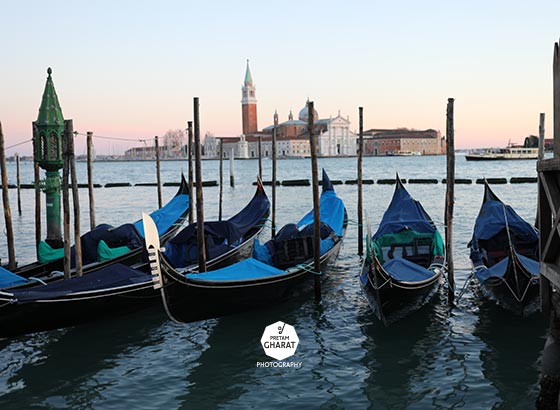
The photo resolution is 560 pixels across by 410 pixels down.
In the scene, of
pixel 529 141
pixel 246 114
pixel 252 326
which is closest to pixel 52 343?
pixel 252 326

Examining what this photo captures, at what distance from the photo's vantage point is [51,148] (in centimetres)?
1015

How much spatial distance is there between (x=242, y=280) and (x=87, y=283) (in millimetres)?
1655

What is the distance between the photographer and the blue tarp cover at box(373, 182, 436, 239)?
8.46 m

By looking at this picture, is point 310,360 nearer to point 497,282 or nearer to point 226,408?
point 226,408

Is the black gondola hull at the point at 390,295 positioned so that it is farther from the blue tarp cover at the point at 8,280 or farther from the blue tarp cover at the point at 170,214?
the blue tarp cover at the point at 170,214

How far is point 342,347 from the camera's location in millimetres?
6125

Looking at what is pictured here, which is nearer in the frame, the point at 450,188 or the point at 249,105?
the point at 450,188

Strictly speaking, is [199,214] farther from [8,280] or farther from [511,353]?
[511,353]

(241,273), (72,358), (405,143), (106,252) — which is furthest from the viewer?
(405,143)

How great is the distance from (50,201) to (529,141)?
81.5 m

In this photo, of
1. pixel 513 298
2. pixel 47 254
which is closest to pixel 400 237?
pixel 513 298

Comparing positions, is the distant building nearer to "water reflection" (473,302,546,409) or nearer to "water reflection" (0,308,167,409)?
"water reflection" (473,302,546,409)

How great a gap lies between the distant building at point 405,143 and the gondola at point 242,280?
106314mm

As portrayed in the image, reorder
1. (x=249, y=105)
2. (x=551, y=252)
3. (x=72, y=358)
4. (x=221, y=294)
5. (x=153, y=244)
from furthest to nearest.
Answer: (x=249, y=105) → (x=221, y=294) → (x=72, y=358) → (x=153, y=244) → (x=551, y=252)
